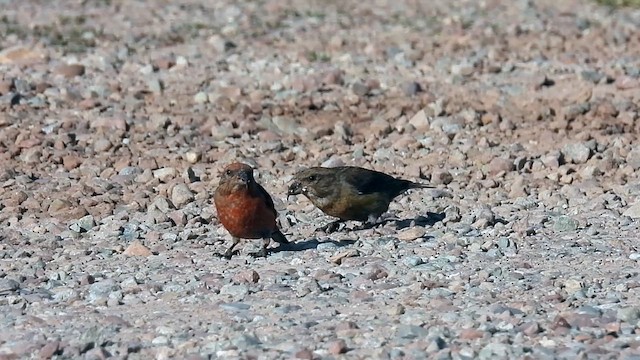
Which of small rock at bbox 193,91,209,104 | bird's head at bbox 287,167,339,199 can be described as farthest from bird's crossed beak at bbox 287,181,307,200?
small rock at bbox 193,91,209,104

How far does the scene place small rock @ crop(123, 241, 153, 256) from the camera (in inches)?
378

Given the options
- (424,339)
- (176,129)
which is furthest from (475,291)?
(176,129)

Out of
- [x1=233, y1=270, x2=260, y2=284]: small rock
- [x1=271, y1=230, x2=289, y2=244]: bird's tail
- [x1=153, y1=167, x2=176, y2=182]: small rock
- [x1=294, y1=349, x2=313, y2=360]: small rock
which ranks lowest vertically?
[x1=153, y1=167, x2=176, y2=182]: small rock

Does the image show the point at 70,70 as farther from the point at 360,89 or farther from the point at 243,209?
the point at 243,209

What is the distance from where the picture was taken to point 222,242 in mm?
10070

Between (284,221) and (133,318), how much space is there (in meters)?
2.84

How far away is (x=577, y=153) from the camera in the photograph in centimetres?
1205

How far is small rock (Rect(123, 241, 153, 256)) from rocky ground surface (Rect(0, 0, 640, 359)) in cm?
2

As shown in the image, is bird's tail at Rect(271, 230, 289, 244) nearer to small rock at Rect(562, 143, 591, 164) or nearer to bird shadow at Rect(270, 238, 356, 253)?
bird shadow at Rect(270, 238, 356, 253)

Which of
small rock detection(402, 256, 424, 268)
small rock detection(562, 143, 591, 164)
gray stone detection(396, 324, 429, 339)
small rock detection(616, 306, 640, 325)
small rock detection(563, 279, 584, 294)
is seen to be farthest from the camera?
small rock detection(562, 143, 591, 164)

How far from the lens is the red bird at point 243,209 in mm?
9586

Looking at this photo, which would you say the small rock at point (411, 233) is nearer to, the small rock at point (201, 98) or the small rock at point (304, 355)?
the small rock at point (304, 355)

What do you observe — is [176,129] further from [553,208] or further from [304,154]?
[553,208]

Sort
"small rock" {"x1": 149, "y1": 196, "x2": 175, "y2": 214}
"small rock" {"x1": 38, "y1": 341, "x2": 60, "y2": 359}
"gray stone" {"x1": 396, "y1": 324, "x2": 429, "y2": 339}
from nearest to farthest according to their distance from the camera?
"small rock" {"x1": 38, "y1": 341, "x2": 60, "y2": 359} → "gray stone" {"x1": 396, "y1": 324, "x2": 429, "y2": 339} → "small rock" {"x1": 149, "y1": 196, "x2": 175, "y2": 214}
